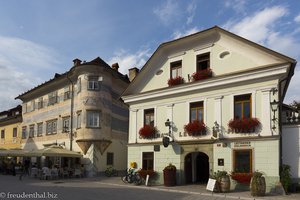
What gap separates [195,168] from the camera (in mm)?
21688

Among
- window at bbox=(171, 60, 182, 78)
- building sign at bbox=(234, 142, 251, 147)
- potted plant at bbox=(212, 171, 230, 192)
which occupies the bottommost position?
potted plant at bbox=(212, 171, 230, 192)

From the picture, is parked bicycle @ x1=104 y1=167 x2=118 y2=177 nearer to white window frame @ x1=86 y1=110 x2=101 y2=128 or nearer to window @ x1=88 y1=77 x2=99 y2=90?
white window frame @ x1=86 y1=110 x2=101 y2=128

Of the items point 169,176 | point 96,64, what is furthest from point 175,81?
point 96,64

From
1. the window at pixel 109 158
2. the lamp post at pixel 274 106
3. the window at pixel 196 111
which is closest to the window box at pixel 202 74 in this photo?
the window at pixel 196 111

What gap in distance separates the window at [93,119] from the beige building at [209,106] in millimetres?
6370

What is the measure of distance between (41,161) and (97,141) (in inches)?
375

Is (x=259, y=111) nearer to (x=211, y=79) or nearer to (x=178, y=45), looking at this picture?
(x=211, y=79)

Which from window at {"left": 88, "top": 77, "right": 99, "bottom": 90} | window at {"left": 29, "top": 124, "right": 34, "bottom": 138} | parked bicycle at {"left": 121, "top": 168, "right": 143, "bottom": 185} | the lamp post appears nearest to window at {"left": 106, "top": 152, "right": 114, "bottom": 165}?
Answer: window at {"left": 88, "top": 77, "right": 99, "bottom": 90}

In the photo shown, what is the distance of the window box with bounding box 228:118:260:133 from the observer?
17.5 metres

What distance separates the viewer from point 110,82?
3091 centimetres

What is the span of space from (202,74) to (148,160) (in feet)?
22.3

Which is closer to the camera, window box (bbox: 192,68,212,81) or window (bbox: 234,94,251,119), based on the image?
window (bbox: 234,94,251,119)

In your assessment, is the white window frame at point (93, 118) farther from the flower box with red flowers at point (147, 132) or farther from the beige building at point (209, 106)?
the flower box with red flowers at point (147, 132)

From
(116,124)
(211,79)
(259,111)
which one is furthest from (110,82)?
(259,111)
